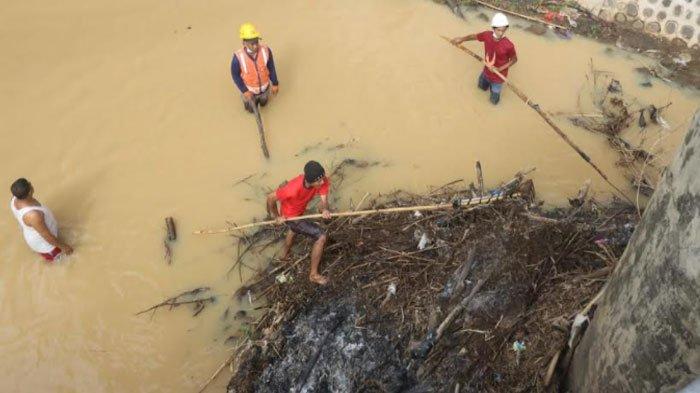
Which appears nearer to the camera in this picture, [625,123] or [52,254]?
[52,254]

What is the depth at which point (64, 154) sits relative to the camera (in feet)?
20.2

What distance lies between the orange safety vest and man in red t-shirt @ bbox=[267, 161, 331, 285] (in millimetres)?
2075

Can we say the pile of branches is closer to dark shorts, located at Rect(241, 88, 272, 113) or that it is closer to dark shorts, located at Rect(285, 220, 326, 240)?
dark shorts, located at Rect(285, 220, 326, 240)

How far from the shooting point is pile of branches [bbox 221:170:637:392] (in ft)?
13.3

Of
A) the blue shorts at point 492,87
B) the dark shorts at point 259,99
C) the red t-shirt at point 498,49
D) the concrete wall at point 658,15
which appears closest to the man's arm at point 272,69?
the dark shorts at point 259,99

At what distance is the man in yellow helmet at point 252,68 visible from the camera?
19.5 ft

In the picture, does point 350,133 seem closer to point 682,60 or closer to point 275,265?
point 275,265

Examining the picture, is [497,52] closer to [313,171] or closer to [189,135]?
[313,171]

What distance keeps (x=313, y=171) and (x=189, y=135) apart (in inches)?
110

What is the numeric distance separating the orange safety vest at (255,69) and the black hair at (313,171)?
2.41 metres

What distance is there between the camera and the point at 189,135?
6.41 meters

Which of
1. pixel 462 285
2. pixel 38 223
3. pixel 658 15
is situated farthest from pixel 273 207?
pixel 658 15

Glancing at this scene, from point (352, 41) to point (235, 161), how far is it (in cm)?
267

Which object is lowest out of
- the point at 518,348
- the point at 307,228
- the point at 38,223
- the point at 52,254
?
the point at 518,348
